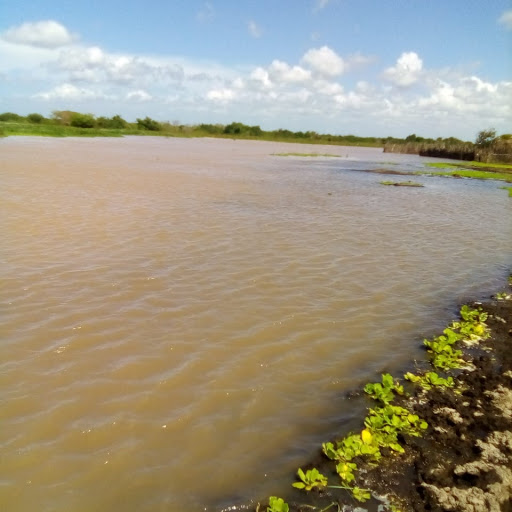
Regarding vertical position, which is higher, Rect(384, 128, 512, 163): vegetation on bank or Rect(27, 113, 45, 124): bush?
Rect(27, 113, 45, 124): bush

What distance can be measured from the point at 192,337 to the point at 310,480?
2144 mm

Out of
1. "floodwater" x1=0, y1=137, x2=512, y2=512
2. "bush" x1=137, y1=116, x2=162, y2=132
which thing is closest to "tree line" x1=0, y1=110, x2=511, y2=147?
"bush" x1=137, y1=116, x2=162, y2=132

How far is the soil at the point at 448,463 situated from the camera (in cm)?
255

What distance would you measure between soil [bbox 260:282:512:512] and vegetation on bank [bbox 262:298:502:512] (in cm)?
3

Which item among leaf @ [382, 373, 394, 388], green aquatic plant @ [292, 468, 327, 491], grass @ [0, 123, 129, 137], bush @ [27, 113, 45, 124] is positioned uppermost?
bush @ [27, 113, 45, 124]

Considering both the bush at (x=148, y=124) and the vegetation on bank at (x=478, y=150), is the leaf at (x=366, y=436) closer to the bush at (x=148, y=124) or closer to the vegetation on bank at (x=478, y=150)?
the vegetation on bank at (x=478, y=150)

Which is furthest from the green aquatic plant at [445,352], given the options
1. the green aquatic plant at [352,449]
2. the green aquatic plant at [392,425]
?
the green aquatic plant at [352,449]


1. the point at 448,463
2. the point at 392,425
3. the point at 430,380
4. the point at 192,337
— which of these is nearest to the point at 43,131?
the point at 192,337

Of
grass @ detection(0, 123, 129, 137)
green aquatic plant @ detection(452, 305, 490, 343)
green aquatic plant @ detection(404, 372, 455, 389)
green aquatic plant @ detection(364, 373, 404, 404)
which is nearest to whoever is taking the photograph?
green aquatic plant @ detection(364, 373, 404, 404)

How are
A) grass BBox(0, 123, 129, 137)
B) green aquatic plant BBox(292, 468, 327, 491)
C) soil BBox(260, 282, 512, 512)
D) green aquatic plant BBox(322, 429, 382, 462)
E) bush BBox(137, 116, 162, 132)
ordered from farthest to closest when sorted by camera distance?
bush BBox(137, 116, 162, 132)
grass BBox(0, 123, 129, 137)
green aquatic plant BBox(322, 429, 382, 462)
green aquatic plant BBox(292, 468, 327, 491)
soil BBox(260, 282, 512, 512)

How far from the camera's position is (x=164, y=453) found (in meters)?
2.88

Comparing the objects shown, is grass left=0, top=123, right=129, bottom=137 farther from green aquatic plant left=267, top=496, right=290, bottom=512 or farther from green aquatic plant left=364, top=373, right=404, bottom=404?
green aquatic plant left=267, top=496, right=290, bottom=512

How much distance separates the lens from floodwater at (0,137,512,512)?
275cm

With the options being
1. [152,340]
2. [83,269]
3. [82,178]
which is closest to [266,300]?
[152,340]
